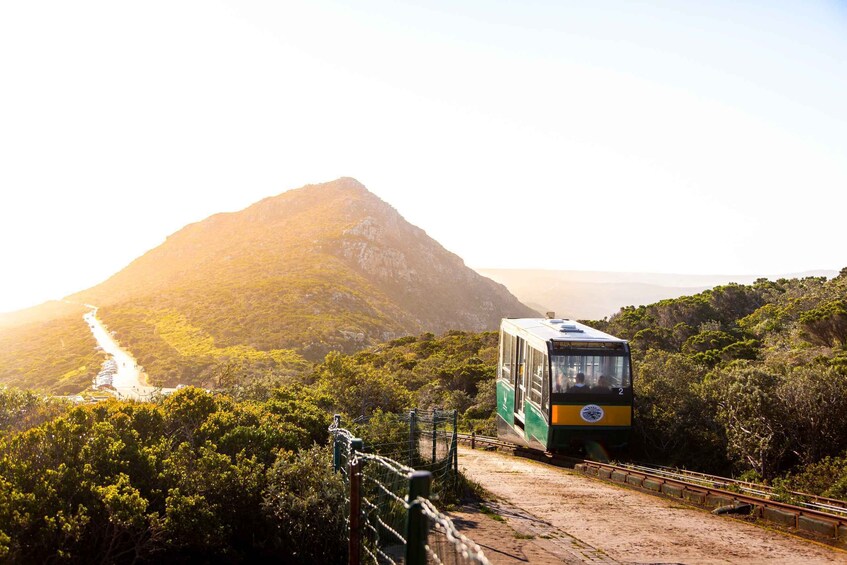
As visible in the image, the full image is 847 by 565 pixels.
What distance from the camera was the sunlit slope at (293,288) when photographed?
86938 mm

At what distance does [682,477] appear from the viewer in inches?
554

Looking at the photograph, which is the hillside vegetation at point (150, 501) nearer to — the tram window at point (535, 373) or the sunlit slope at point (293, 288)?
the tram window at point (535, 373)

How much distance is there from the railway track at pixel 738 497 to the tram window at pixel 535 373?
2.20 meters

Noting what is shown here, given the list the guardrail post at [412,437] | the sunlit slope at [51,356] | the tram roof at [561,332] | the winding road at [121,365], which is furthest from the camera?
the sunlit slope at [51,356]

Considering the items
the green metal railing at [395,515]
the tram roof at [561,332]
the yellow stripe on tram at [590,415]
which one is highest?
the tram roof at [561,332]

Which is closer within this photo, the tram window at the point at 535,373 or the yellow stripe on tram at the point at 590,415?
the yellow stripe on tram at the point at 590,415

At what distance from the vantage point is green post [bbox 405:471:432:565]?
3.91 meters

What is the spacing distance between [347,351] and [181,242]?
346 feet

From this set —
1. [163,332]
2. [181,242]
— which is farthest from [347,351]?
[181,242]

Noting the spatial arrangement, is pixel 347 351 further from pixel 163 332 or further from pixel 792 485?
pixel 792 485

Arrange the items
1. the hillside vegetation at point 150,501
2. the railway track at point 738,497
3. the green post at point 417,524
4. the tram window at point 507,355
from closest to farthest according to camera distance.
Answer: the green post at point 417,524
the hillside vegetation at point 150,501
the railway track at point 738,497
the tram window at point 507,355

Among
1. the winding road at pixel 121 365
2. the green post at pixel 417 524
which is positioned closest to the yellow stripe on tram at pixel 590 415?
the green post at pixel 417 524

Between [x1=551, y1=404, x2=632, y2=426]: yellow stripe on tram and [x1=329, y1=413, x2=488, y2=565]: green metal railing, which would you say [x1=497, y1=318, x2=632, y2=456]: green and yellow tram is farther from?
[x1=329, y1=413, x2=488, y2=565]: green metal railing

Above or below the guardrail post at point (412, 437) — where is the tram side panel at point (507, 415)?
below
